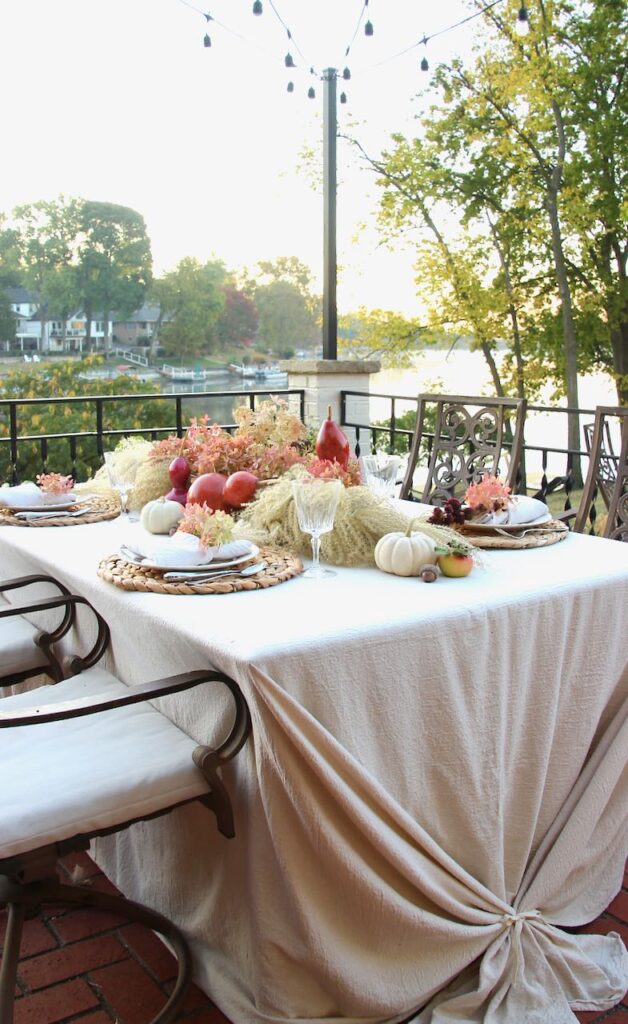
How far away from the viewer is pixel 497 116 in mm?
12234

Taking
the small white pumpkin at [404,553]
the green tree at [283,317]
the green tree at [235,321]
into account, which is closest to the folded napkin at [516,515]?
the small white pumpkin at [404,553]

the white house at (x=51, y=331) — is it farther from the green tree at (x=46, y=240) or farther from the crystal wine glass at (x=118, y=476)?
the crystal wine glass at (x=118, y=476)

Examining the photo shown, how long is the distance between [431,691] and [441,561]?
0.31 m

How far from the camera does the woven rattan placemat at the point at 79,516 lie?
7.37ft

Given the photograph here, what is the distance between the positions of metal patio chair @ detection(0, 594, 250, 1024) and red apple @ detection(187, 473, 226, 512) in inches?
27.2

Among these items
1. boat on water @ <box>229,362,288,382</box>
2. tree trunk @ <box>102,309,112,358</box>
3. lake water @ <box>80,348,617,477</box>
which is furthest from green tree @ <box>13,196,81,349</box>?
boat on water @ <box>229,362,288,382</box>

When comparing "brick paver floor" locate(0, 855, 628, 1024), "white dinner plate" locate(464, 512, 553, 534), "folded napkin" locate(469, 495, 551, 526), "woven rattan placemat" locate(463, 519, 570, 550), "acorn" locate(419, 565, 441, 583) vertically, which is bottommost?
"brick paver floor" locate(0, 855, 628, 1024)

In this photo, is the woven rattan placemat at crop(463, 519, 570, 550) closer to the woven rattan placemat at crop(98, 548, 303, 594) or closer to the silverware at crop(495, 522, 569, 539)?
the silverware at crop(495, 522, 569, 539)

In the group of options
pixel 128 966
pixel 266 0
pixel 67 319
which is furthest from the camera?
pixel 67 319

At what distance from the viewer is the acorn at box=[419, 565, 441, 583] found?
1651 millimetres

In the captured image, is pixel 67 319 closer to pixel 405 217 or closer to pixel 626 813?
pixel 405 217

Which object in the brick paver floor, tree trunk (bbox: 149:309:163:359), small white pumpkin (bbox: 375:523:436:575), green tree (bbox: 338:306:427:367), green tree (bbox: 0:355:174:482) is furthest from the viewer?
green tree (bbox: 338:306:427:367)

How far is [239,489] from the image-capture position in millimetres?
2113

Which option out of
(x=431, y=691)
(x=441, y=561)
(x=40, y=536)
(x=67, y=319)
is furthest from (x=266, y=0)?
(x=67, y=319)
